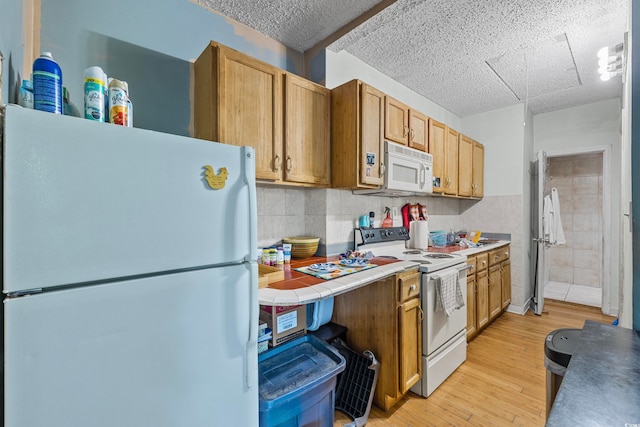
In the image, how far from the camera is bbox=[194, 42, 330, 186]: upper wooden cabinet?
4.83ft

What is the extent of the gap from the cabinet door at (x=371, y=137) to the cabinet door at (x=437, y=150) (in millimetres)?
841

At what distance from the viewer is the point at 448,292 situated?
1950 mm

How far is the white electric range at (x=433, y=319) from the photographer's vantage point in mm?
→ 1864

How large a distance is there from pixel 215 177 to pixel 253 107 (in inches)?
31.0

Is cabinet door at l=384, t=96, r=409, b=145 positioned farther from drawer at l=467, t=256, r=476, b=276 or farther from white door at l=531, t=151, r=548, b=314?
white door at l=531, t=151, r=548, b=314

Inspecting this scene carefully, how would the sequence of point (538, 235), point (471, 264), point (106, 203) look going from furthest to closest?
1. point (538, 235)
2. point (471, 264)
3. point (106, 203)

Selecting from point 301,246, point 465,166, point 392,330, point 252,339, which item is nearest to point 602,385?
point 252,339

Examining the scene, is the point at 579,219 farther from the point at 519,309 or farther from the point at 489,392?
the point at 489,392

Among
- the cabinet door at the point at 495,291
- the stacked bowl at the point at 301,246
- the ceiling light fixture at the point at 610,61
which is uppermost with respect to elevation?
the ceiling light fixture at the point at 610,61

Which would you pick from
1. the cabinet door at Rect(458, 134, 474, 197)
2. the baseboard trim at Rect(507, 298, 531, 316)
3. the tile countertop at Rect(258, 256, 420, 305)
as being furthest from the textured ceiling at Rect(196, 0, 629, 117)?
→ the baseboard trim at Rect(507, 298, 531, 316)

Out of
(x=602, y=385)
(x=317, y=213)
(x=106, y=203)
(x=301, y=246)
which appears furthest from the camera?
(x=317, y=213)

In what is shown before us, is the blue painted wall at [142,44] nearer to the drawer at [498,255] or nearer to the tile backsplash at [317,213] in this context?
the tile backsplash at [317,213]

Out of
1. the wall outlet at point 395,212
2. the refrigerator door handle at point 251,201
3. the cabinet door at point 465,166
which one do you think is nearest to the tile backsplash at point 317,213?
the wall outlet at point 395,212

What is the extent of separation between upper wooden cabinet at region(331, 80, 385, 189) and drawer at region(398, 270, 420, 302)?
26.9 inches
